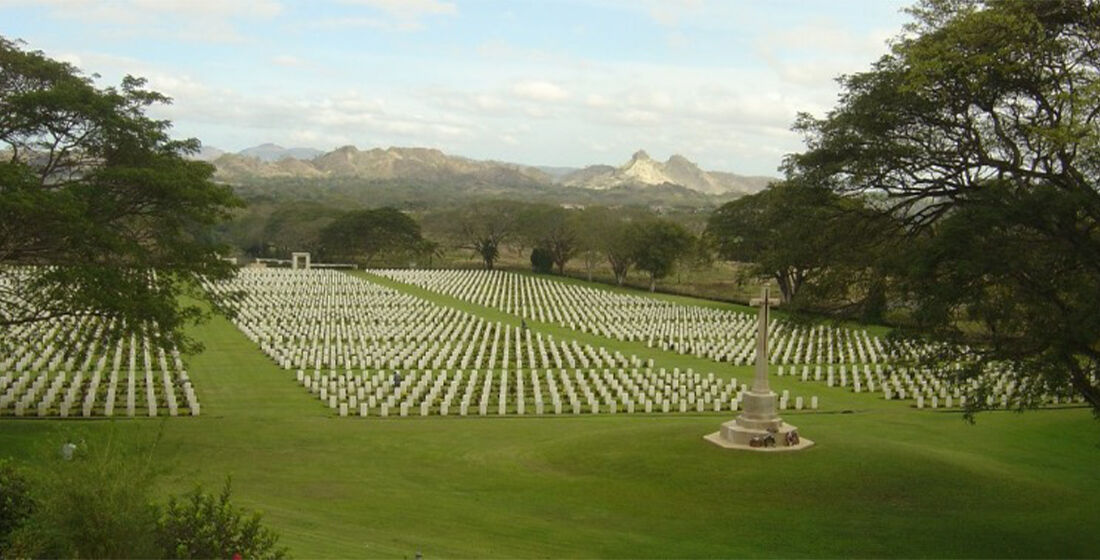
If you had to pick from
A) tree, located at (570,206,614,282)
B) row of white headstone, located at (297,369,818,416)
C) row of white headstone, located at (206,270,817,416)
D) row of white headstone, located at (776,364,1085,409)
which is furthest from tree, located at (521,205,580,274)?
row of white headstone, located at (297,369,818,416)

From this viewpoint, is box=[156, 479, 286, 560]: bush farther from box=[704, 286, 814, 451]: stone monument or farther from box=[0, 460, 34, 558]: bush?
box=[704, 286, 814, 451]: stone monument

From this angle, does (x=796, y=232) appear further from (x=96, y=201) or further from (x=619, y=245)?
(x=619, y=245)

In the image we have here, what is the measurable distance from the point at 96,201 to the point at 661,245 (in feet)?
177

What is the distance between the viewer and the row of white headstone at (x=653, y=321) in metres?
37.2

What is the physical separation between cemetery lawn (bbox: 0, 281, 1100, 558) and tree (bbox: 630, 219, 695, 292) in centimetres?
4465

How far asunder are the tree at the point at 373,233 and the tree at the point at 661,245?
27.9 metres

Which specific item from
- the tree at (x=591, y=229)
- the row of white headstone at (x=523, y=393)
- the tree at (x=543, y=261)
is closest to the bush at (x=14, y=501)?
the row of white headstone at (x=523, y=393)

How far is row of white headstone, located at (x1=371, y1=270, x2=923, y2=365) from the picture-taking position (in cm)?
3722

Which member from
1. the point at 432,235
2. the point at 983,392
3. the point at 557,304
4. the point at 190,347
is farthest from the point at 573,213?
the point at 983,392

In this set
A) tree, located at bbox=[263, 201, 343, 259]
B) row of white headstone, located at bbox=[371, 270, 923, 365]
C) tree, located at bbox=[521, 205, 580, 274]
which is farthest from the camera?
tree, located at bbox=[263, 201, 343, 259]

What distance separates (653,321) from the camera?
48.1 metres

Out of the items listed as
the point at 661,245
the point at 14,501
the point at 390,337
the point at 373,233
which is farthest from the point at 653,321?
the point at 373,233

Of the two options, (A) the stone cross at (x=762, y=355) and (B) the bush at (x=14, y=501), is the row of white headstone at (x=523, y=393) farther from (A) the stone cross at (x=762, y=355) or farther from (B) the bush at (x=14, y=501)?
(B) the bush at (x=14, y=501)

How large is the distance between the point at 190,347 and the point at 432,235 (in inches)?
3133
